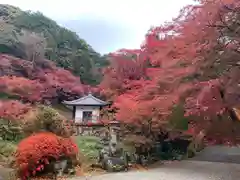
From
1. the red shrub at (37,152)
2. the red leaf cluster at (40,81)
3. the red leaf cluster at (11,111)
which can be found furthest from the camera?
the red leaf cluster at (40,81)

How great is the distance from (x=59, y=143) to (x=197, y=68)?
16.8 feet

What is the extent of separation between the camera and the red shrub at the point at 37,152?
8.45 m

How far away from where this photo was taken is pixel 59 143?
923 centimetres

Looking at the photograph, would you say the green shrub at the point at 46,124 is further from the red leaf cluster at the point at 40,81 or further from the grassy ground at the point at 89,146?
the red leaf cluster at the point at 40,81

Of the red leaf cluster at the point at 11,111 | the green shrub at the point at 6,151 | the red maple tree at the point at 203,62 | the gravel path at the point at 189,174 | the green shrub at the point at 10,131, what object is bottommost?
the gravel path at the point at 189,174

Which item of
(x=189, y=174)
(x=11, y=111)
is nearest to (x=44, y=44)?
(x=11, y=111)

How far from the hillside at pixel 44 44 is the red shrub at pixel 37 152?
58.7ft

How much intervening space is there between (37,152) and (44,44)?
20871 mm

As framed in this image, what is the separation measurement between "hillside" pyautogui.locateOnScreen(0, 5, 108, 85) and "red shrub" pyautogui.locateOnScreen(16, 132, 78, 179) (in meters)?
17.9

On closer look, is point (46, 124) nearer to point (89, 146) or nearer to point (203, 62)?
point (89, 146)

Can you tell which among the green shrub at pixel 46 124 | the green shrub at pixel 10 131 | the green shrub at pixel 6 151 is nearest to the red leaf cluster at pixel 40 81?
the green shrub at pixel 10 131

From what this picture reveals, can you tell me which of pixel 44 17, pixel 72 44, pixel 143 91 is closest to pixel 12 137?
pixel 143 91

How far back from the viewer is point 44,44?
27734 millimetres

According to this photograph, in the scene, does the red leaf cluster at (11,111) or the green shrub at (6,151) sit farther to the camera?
the red leaf cluster at (11,111)
